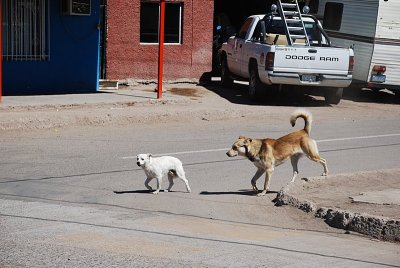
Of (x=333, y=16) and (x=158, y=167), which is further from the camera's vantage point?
(x=333, y=16)

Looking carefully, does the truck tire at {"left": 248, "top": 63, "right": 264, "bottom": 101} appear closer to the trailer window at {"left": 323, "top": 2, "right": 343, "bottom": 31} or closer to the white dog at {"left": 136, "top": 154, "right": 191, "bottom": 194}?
the trailer window at {"left": 323, "top": 2, "right": 343, "bottom": 31}

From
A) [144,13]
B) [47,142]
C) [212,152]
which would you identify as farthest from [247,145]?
[144,13]

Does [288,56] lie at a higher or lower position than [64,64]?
higher

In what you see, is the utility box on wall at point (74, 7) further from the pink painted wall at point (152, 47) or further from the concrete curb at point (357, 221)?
the concrete curb at point (357, 221)

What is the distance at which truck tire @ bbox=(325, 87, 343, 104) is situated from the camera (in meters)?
21.0

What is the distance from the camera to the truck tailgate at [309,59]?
1950cm

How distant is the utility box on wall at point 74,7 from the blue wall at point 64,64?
0.44ft

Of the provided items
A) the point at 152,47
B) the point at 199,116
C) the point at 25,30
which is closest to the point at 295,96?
the point at 152,47

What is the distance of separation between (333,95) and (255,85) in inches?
86.0

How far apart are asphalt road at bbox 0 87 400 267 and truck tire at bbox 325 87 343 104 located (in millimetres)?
3765

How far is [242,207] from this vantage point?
34.8ft

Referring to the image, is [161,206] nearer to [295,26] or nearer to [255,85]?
[255,85]

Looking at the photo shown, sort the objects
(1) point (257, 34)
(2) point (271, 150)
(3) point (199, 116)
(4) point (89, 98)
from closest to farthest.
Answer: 1. (2) point (271, 150)
2. (3) point (199, 116)
3. (4) point (89, 98)
4. (1) point (257, 34)

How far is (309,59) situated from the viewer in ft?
64.3
